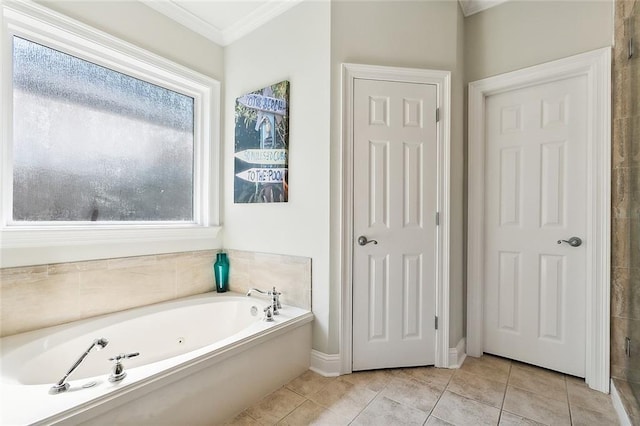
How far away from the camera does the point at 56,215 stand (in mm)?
1699

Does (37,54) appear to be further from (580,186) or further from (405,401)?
(580,186)

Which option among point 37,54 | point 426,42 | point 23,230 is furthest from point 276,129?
point 23,230

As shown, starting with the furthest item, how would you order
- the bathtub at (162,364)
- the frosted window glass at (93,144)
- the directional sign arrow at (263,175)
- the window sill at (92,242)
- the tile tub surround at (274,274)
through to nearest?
the directional sign arrow at (263,175) → the tile tub surround at (274,274) → the frosted window glass at (93,144) → the window sill at (92,242) → the bathtub at (162,364)

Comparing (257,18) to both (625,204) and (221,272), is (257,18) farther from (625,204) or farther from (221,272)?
→ (625,204)

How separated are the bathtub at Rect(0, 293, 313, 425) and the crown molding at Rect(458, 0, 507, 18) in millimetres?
2517

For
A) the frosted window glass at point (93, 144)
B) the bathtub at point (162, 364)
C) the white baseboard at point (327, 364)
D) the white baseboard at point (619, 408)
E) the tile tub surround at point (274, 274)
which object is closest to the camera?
the bathtub at point (162, 364)

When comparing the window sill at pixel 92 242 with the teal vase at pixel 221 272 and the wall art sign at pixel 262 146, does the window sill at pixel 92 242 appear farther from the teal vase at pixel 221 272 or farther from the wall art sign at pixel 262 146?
the wall art sign at pixel 262 146

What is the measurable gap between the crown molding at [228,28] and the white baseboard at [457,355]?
2.71 m

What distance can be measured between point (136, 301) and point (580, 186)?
3.07m

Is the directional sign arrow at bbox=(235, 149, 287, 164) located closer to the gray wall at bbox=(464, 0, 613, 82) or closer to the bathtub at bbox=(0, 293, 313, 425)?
the bathtub at bbox=(0, 293, 313, 425)

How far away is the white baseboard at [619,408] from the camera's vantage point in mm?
1367

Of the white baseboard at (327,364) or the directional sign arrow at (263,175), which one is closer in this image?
the white baseboard at (327,364)

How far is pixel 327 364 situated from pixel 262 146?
1637 millimetres

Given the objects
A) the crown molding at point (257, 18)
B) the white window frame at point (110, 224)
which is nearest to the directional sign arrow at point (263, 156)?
the white window frame at point (110, 224)
